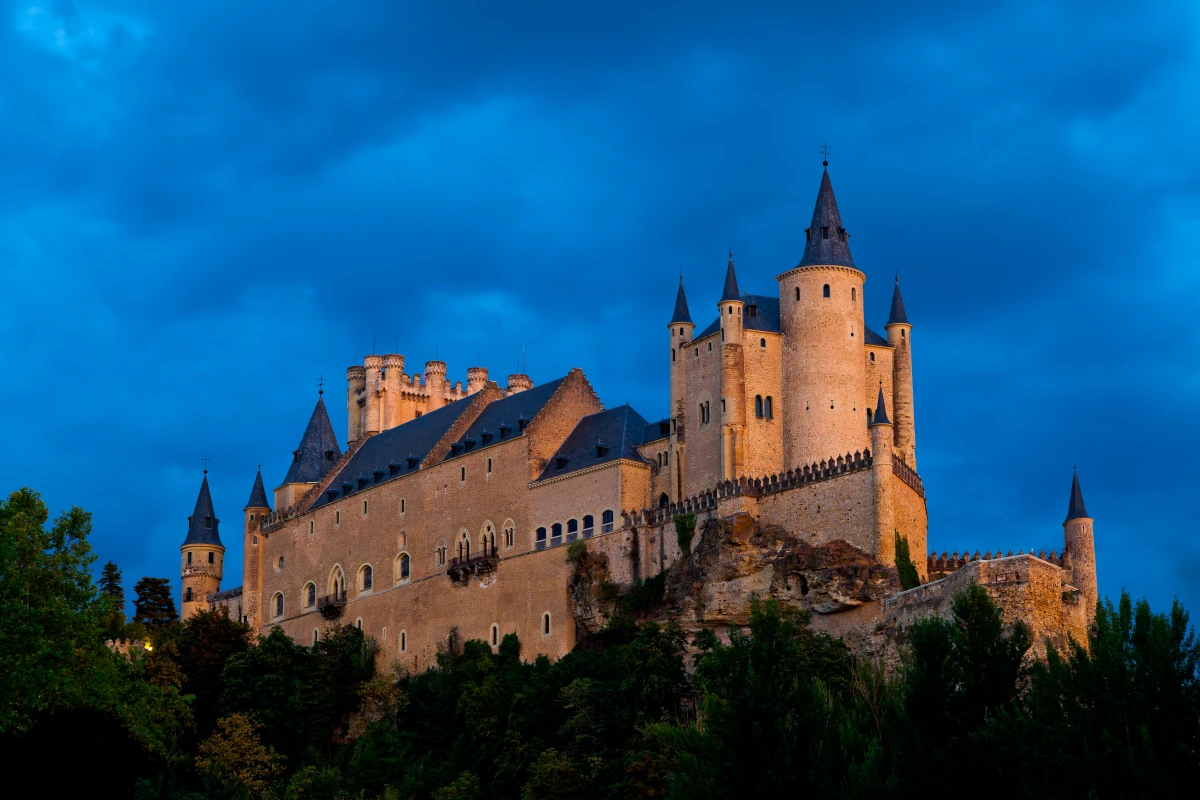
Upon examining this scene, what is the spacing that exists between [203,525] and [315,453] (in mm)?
12745

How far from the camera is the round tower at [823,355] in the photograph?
74.8 m

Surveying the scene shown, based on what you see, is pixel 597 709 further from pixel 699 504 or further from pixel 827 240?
pixel 827 240

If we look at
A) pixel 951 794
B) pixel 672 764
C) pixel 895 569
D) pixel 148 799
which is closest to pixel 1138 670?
pixel 951 794

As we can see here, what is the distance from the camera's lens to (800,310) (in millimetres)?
76188

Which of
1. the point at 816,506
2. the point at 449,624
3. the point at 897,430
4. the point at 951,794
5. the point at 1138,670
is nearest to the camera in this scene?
the point at 1138,670

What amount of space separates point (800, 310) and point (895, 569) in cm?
1275

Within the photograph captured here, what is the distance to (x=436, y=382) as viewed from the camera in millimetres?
107125

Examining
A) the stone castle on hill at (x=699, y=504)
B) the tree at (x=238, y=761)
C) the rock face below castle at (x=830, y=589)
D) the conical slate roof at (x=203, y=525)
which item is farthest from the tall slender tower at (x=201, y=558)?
the rock face below castle at (x=830, y=589)

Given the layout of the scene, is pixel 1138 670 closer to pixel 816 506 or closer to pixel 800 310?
pixel 816 506

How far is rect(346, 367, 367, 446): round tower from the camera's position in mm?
106250

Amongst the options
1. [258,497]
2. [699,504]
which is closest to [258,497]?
[258,497]

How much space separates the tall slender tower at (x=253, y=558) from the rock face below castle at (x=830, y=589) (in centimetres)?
2898

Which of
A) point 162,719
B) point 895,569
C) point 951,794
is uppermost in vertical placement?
point 895,569

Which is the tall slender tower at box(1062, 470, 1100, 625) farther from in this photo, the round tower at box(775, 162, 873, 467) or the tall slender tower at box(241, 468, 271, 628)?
the tall slender tower at box(241, 468, 271, 628)
